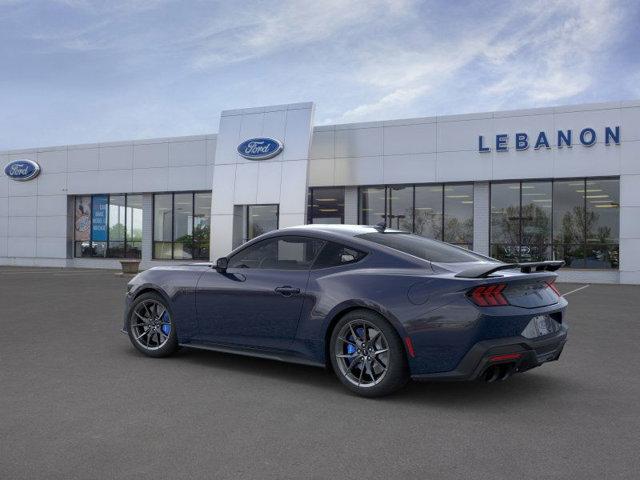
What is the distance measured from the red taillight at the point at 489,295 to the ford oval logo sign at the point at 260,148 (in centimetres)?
2038

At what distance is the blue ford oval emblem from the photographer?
1251 inches

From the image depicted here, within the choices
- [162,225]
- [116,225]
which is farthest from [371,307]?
[116,225]

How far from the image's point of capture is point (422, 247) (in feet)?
18.6

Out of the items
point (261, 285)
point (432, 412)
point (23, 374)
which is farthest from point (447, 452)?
point (23, 374)

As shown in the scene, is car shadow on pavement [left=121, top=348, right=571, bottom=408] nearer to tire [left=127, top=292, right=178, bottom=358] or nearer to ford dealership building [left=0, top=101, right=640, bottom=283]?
tire [left=127, top=292, right=178, bottom=358]

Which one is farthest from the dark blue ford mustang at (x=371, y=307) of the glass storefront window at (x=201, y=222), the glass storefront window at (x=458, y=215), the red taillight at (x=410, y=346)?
the glass storefront window at (x=201, y=222)

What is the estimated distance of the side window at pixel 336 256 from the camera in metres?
5.50

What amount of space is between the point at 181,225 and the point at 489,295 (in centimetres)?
2556

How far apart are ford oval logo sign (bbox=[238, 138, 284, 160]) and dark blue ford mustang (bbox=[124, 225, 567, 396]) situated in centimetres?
1837

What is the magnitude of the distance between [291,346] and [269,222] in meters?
20.8

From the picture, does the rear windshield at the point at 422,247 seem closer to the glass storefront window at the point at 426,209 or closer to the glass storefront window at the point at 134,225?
the glass storefront window at the point at 426,209

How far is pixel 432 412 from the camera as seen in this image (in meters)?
4.73

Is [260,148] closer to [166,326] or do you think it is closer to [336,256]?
[166,326]

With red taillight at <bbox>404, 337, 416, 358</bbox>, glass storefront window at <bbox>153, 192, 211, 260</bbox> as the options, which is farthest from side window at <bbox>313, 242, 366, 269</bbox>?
glass storefront window at <bbox>153, 192, 211, 260</bbox>
